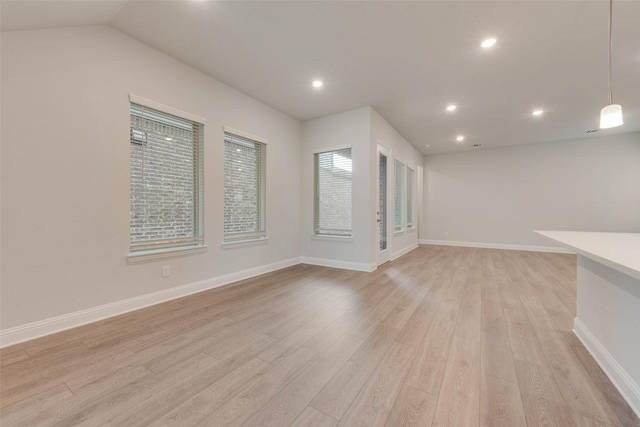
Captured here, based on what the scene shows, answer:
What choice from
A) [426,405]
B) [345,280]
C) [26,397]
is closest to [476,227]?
[345,280]

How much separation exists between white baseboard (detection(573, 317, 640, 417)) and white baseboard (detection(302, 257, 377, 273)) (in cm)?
260

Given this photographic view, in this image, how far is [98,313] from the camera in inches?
92.7

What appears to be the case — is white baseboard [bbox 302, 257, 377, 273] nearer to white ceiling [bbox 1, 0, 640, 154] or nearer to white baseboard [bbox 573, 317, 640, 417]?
white baseboard [bbox 573, 317, 640, 417]

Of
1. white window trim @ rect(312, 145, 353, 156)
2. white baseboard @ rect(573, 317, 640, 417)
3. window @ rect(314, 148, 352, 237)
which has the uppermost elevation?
white window trim @ rect(312, 145, 353, 156)

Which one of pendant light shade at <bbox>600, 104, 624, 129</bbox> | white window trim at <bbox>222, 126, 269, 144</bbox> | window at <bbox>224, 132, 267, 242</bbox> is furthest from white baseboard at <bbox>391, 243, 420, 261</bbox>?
pendant light shade at <bbox>600, 104, 624, 129</bbox>

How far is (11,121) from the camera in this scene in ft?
6.37

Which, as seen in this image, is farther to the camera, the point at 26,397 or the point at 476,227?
the point at 476,227

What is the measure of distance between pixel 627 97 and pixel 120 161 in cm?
725

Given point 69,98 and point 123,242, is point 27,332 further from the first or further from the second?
point 69,98

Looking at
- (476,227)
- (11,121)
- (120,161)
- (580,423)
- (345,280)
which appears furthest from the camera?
(476,227)

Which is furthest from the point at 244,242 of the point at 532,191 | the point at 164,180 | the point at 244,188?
the point at 532,191

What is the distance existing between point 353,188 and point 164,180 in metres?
2.87

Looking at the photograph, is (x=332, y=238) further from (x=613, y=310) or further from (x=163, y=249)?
(x=613, y=310)

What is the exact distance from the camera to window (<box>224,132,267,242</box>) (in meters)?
3.64
